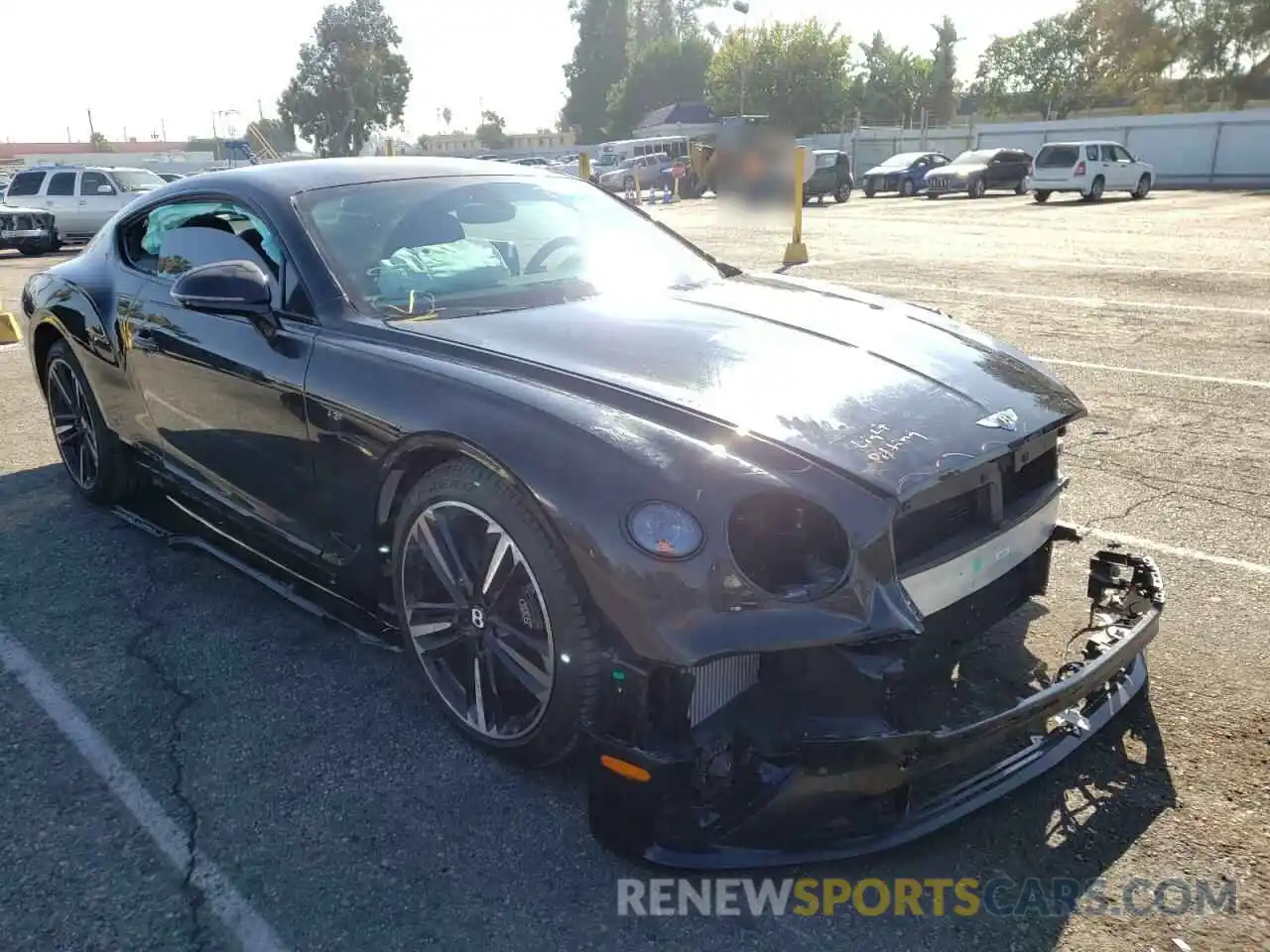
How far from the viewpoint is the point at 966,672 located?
249 centimetres

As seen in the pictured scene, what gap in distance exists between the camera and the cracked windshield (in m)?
2.05

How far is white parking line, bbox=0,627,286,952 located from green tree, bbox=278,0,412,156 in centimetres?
7599

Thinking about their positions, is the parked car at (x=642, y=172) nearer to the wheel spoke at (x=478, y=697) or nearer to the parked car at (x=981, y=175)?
the parked car at (x=981, y=175)

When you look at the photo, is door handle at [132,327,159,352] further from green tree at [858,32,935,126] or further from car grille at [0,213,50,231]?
green tree at [858,32,935,126]

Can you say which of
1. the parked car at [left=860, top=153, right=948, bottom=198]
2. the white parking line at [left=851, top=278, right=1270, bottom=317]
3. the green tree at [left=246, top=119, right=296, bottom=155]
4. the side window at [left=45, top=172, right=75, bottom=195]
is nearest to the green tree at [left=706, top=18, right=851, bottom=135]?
the parked car at [left=860, top=153, right=948, bottom=198]

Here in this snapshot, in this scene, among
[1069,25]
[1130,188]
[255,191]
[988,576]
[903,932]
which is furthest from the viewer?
[1069,25]

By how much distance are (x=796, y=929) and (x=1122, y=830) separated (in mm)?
847

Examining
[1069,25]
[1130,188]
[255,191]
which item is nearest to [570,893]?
[255,191]

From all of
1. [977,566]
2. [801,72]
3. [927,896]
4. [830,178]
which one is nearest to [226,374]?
[977,566]

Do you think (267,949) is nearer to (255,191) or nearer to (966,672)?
(966,672)

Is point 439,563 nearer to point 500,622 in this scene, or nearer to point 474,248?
point 500,622

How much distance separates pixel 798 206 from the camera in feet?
40.2

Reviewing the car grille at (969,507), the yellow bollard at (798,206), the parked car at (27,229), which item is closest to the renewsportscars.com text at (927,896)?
the car grille at (969,507)

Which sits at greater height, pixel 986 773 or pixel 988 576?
pixel 988 576
